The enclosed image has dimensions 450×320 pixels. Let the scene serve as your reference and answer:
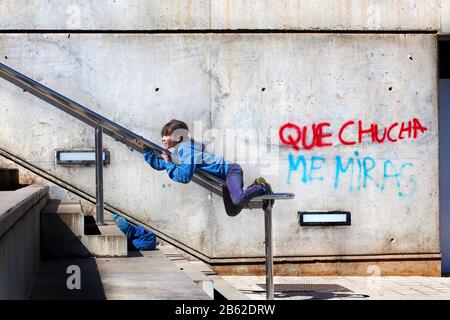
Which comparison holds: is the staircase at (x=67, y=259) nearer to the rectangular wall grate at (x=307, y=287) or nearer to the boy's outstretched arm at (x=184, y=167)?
the boy's outstretched arm at (x=184, y=167)

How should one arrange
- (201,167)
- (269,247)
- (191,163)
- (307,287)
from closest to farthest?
(269,247) → (191,163) → (201,167) → (307,287)

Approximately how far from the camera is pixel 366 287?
9.80 m

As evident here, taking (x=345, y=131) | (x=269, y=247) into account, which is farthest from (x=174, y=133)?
(x=269, y=247)

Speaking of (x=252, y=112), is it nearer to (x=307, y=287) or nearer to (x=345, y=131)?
(x=345, y=131)

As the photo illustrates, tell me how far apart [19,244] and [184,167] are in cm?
258

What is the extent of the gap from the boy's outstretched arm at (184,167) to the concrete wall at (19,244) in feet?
4.12

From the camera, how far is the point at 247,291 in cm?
926

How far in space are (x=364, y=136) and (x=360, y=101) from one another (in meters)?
0.41

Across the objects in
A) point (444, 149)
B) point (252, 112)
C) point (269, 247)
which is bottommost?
point (269, 247)

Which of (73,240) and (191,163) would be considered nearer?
(73,240)

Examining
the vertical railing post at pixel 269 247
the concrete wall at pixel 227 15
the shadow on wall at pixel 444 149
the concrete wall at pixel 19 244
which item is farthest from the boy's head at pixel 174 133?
the shadow on wall at pixel 444 149

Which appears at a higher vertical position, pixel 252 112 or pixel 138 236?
pixel 252 112

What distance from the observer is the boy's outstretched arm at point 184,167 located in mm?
7929
